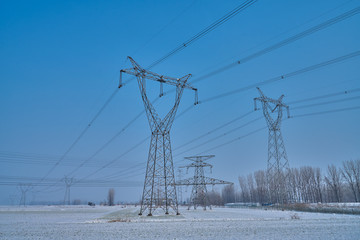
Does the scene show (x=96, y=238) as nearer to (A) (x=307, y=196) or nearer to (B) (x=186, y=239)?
(B) (x=186, y=239)

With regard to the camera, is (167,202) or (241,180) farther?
(241,180)

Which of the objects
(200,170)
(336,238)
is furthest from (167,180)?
(200,170)

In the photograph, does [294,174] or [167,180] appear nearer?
[167,180]

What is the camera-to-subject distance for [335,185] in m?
63.5

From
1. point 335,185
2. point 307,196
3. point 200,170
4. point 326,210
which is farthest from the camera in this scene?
point 307,196

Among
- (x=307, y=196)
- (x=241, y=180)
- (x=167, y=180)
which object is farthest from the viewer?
(x=241, y=180)

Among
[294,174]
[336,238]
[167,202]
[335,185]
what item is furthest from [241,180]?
[336,238]

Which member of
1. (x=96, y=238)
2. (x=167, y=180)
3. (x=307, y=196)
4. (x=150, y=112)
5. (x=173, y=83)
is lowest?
(x=307, y=196)

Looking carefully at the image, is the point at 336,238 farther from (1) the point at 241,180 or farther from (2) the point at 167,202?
(1) the point at 241,180

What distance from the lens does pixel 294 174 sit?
78.2 meters

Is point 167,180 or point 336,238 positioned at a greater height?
point 167,180

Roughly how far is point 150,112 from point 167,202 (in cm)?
966

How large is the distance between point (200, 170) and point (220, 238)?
114 ft

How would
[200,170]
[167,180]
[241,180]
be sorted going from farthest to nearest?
[241,180] → [200,170] → [167,180]
